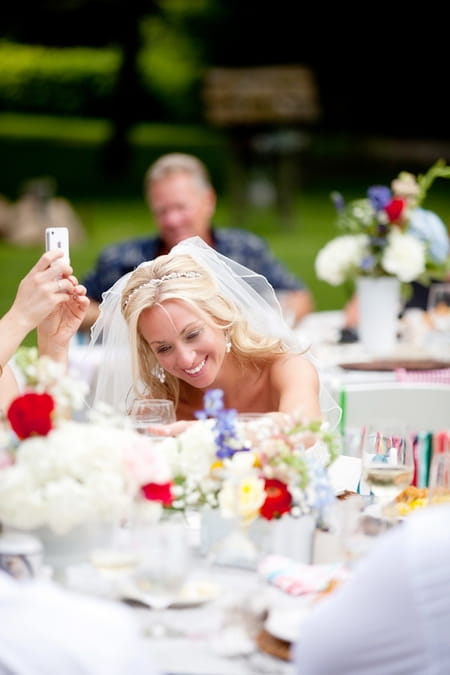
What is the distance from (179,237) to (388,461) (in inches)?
151

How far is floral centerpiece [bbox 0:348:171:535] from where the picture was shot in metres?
2.17

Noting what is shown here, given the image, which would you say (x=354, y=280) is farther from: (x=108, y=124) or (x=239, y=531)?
(x=108, y=124)

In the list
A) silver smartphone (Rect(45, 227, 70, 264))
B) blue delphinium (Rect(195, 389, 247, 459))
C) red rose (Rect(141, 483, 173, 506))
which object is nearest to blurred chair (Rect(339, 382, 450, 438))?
silver smartphone (Rect(45, 227, 70, 264))

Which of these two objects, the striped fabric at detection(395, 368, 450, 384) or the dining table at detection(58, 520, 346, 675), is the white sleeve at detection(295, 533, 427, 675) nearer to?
the dining table at detection(58, 520, 346, 675)

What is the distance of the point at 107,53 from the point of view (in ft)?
72.3

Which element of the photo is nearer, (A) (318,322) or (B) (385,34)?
(A) (318,322)

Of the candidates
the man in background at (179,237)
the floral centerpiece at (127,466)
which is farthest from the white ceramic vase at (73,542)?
the man in background at (179,237)

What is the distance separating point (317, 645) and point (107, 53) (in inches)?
832

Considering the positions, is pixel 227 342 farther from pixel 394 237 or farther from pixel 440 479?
pixel 394 237

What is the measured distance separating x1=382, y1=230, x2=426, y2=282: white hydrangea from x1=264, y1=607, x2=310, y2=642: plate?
3296 millimetres

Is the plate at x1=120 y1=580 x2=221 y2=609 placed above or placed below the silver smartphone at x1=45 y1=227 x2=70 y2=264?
below

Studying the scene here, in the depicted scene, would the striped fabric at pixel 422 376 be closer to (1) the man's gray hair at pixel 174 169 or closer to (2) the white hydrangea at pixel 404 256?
(2) the white hydrangea at pixel 404 256

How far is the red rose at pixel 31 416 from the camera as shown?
2.23 m

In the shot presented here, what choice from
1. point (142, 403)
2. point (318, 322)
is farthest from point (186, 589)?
point (318, 322)
